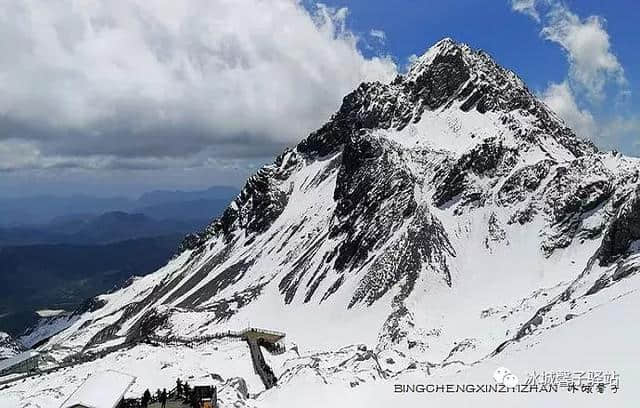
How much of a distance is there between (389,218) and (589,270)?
65945 mm

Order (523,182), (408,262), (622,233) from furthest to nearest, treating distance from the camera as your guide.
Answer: (523,182), (408,262), (622,233)

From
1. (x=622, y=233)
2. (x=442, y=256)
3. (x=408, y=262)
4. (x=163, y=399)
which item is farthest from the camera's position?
(x=442, y=256)

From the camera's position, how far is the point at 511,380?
45.2 metres

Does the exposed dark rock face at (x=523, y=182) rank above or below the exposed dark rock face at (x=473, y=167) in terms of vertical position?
below

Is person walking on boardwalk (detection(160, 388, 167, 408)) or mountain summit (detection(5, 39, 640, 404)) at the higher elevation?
mountain summit (detection(5, 39, 640, 404))

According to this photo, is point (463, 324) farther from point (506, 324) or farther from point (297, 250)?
point (297, 250)

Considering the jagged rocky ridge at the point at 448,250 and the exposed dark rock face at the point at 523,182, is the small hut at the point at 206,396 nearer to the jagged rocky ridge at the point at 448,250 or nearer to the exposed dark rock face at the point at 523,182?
the jagged rocky ridge at the point at 448,250

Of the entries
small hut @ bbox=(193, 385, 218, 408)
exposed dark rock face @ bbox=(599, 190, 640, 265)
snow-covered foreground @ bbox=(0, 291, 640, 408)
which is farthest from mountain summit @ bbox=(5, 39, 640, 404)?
small hut @ bbox=(193, 385, 218, 408)

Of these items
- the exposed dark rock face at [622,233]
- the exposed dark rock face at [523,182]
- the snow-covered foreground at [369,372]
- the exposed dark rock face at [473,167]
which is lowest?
the snow-covered foreground at [369,372]

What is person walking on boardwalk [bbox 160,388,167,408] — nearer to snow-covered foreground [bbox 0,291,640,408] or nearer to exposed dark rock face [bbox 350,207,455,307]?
snow-covered foreground [bbox 0,291,640,408]

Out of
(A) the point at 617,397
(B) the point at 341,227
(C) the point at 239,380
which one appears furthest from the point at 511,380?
(B) the point at 341,227

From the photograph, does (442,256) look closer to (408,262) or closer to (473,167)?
(408,262)

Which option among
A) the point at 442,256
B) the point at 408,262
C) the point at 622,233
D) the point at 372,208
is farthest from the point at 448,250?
the point at 622,233

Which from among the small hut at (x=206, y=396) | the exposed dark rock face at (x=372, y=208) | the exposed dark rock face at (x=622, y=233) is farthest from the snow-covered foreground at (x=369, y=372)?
the exposed dark rock face at (x=372, y=208)
